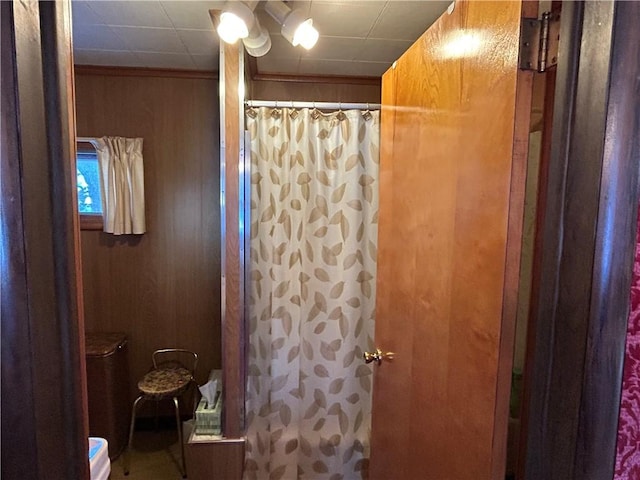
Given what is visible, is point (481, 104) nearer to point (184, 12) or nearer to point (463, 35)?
point (463, 35)

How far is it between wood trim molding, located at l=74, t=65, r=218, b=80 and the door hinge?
213 cm

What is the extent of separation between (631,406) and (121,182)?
255 centimetres

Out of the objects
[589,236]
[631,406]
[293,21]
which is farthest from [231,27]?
[631,406]

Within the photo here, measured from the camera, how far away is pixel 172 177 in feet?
8.52

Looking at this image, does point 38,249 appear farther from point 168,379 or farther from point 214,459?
point 168,379

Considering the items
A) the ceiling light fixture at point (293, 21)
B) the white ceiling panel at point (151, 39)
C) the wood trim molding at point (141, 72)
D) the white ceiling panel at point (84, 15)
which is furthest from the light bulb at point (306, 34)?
the wood trim molding at point (141, 72)

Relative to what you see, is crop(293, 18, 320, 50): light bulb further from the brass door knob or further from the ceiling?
the brass door knob

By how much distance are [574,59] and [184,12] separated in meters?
1.60

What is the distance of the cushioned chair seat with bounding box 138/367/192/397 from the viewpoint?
89.6 inches

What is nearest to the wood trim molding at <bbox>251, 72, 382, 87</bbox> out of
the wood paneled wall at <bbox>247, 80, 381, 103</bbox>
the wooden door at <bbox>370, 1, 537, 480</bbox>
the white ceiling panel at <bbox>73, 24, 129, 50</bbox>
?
the wood paneled wall at <bbox>247, 80, 381, 103</bbox>

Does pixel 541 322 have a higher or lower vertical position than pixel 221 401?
higher

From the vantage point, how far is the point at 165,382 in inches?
93.3

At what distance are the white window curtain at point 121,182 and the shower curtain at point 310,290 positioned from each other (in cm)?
84

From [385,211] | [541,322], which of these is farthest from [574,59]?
[385,211]
